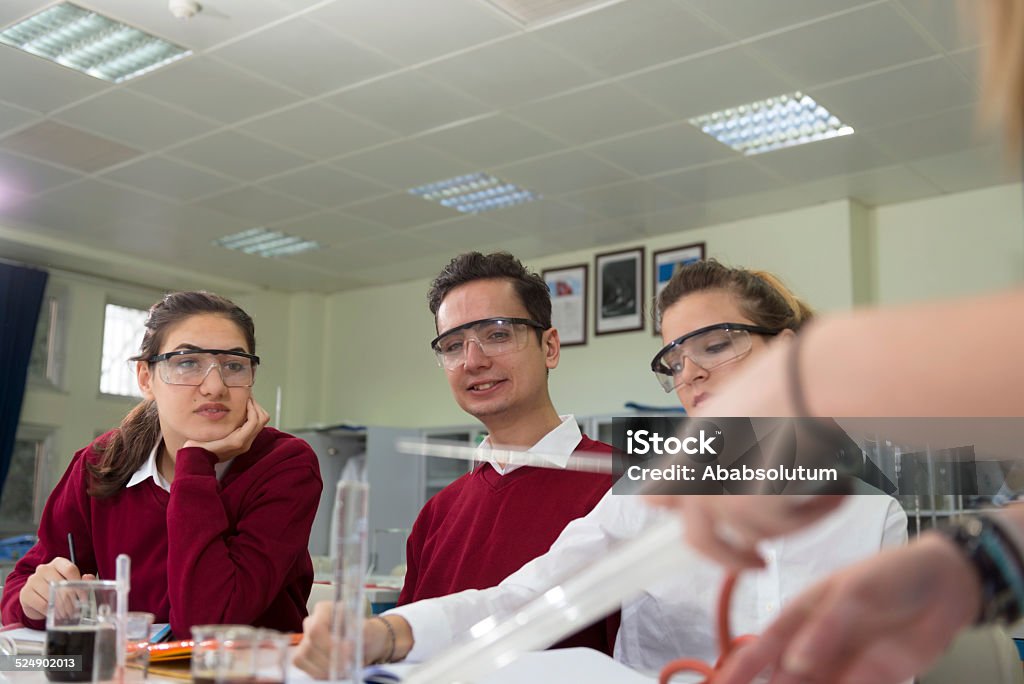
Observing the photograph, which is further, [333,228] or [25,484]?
[25,484]

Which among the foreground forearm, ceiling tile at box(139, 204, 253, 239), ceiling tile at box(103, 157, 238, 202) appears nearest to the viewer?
the foreground forearm

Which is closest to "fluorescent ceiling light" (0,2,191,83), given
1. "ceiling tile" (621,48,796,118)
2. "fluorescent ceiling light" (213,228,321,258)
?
"ceiling tile" (621,48,796,118)

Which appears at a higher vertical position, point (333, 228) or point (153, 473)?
point (333, 228)

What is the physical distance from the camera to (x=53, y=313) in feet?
23.9

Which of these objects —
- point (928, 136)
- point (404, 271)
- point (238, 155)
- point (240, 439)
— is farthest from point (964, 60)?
point (404, 271)

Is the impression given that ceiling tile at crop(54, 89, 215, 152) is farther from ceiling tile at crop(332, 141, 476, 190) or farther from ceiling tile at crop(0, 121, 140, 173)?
ceiling tile at crop(332, 141, 476, 190)

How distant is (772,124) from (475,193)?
1939 millimetres

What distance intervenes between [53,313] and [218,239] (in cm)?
153

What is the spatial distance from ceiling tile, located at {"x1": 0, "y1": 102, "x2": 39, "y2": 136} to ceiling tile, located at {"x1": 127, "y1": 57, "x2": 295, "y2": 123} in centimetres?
66

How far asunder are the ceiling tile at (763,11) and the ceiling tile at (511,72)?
2.26ft

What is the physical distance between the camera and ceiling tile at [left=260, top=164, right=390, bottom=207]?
5.58 metres

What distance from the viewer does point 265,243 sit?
7.04 metres

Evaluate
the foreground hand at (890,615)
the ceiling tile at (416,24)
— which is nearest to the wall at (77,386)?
the ceiling tile at (416,24)

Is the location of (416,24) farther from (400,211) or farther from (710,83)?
(400,211)
